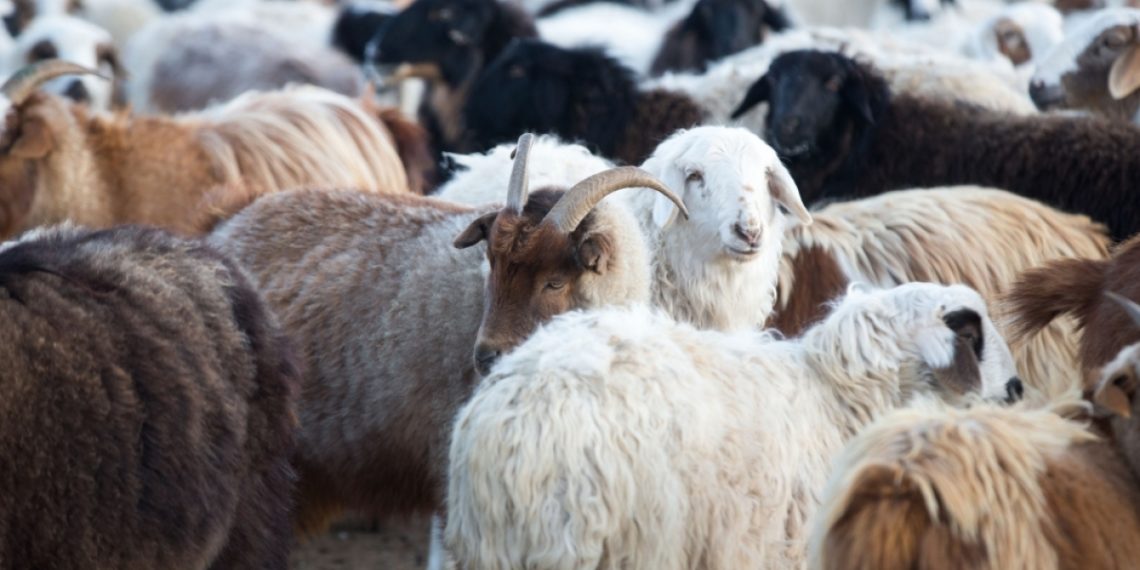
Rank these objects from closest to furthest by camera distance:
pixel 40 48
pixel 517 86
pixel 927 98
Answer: pixel 927 98
pixel 517 86
pixel 40 48

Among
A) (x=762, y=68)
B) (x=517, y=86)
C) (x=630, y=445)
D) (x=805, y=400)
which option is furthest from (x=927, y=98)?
(x=630, y=445)

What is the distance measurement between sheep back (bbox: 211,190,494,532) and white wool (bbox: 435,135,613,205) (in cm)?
69

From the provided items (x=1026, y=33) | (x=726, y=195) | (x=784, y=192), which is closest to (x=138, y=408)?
(x=726, y=195)

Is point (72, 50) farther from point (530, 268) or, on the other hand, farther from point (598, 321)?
point (598, 321)

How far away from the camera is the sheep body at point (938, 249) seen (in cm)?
601

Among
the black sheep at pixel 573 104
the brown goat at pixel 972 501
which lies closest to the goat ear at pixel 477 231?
the brown goat at pixel 972 501

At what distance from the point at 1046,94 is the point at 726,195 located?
3378 mm

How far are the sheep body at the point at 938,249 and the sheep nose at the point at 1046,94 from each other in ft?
6.26

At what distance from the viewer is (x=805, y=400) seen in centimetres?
435

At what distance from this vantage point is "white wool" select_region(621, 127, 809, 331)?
→ 18.3ft

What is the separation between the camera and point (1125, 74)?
8070mm

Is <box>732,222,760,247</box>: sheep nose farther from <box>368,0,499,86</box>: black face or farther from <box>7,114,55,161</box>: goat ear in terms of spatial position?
<box>368,0,499,86</box>: black face

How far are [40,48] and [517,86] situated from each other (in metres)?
4.25

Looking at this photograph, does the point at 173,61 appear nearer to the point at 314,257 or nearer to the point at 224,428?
the point at 314,257
